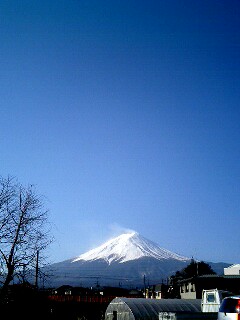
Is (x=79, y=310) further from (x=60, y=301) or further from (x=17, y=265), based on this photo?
(x=17, y=265)

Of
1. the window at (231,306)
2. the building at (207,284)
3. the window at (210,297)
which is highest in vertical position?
the window at (231,306)

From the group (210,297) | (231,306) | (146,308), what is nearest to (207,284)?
(146,308)

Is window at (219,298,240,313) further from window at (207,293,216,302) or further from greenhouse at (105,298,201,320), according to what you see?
greenhouse at (105,298,201,320)

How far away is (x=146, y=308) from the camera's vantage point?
111 feet

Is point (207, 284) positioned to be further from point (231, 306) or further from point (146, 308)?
point (231, 306)

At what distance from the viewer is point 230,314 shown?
1085 centimetres

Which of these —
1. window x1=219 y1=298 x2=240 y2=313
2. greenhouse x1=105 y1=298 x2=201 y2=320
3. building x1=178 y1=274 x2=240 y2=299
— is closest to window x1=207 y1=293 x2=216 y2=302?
greenhouse x1=105 y1=298 x2=201 y2=320

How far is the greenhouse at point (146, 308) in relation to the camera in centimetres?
3292

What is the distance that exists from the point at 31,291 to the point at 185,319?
51.6ft

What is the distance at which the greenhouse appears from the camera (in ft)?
108

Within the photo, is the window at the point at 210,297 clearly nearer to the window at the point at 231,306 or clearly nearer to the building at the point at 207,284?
the window at the point at 231,306

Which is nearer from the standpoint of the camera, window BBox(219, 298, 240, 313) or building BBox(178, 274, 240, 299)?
window BBox(219, 298, 240, 313)

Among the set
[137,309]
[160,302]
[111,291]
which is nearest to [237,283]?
[160,302]

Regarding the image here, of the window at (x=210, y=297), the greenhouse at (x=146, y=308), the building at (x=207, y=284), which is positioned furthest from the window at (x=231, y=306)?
the building at (x=207, y=284)
